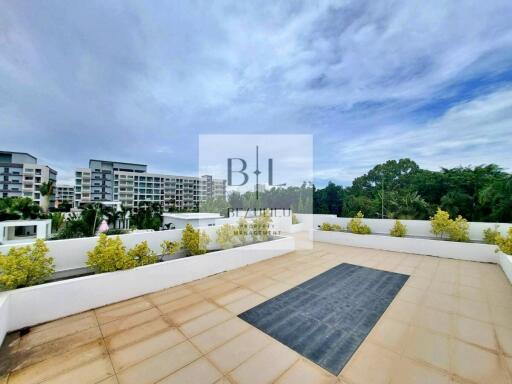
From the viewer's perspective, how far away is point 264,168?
36.6 feet

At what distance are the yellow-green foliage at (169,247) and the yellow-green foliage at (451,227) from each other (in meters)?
8.18

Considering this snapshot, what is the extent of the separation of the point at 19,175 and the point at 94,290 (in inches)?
2495

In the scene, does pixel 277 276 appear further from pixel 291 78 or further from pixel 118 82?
pixel 118 82

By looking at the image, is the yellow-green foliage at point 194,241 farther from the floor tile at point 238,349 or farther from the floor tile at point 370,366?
the floor tile at point 370,366

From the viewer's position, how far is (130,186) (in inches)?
2106

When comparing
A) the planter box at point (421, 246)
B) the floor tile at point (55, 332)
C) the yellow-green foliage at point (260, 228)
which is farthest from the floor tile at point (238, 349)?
the planter box at point (421, 246)

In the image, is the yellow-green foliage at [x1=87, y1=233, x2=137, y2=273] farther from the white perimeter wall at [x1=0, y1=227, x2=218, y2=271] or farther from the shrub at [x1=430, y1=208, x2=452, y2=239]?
the shrub at [x1=430, y1=208, x2=452, y2=239]

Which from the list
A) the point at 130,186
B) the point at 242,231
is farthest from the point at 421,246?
the point at 130,186

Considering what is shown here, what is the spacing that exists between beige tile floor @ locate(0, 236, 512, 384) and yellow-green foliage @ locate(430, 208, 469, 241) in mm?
2953

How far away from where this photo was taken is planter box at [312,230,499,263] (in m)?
5.91

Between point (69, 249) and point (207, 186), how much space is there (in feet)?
180

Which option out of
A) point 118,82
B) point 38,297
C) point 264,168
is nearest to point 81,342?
point 38,297

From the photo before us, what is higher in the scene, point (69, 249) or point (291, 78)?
point (291, 78)

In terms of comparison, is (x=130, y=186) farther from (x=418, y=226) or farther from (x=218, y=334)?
(x=218, y=334)
